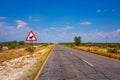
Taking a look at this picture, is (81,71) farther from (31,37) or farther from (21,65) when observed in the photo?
(31,37)

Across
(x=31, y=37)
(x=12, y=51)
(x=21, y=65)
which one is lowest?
(x=12, y=51)

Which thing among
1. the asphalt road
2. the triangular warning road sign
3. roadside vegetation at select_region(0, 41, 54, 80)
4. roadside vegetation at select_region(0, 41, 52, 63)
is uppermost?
the triangular warning road sign

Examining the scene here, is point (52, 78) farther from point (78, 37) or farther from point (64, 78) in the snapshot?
point (78, 37)

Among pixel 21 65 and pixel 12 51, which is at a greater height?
pixel 21 65

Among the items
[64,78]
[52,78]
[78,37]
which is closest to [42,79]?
[52,78]

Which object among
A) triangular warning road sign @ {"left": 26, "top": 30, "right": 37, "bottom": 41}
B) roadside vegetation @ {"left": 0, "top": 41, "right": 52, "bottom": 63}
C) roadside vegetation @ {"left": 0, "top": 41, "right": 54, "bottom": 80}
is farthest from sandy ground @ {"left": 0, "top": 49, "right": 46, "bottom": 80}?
triangular warning road sign @ {"left": 26, "top": 30, "right": 37, "bottom": 41}

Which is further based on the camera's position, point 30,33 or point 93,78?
point 30,33

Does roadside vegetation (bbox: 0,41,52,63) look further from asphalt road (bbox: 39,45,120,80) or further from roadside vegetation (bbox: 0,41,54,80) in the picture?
asphalt road (bbox: 39,45,120,80)

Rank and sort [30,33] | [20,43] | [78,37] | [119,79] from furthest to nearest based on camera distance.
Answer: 1. [20,43]
2. [78,37]
3. [30,33]
4. [119,79]

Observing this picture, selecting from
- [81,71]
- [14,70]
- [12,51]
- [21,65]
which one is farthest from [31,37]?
[12,51]

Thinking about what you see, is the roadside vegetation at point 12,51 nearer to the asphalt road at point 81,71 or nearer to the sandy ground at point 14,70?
the sandy ground at point 14,70

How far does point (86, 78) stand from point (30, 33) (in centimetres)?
1253

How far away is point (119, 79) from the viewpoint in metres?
6.95

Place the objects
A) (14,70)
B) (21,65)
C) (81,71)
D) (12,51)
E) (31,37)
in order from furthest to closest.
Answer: (12,51), (31,37), (21,65), (14,70), (81,71)
